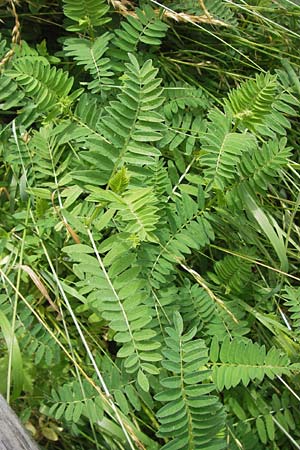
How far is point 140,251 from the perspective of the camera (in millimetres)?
1297

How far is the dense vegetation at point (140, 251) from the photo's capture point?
47.7 inches

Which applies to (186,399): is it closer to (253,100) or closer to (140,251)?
(140,251)

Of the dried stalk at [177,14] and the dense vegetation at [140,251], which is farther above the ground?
the dried stalk at [177,14]

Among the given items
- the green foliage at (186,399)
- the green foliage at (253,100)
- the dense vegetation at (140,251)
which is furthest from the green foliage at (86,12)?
the green foliage at (186,399)

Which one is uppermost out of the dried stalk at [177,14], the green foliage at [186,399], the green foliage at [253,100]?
the dried stalk at [177,14]

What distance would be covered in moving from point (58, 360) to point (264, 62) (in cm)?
90

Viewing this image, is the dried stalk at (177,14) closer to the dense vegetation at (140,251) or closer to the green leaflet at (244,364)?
the dense vegetation at (140,251)

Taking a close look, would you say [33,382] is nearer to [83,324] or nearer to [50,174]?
[83,324]

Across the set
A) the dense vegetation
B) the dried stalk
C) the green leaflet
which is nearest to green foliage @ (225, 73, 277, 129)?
the dense vegetation

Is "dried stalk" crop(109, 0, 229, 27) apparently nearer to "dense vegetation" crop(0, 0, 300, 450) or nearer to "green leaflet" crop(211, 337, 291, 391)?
"dense vegetation" crop(0, 0, 300, 450)

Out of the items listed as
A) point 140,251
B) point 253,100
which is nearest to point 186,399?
point 140,251

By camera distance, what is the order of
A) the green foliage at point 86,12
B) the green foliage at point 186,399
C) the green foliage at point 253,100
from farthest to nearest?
the green foliage at point 86,12 → the green foliage at point 253,100 → the green foliage at point 186,399

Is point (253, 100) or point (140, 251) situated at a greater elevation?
point (253, 100)

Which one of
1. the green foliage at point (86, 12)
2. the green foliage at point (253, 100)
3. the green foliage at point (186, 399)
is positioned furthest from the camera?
the green foliage at point (86, 12)
